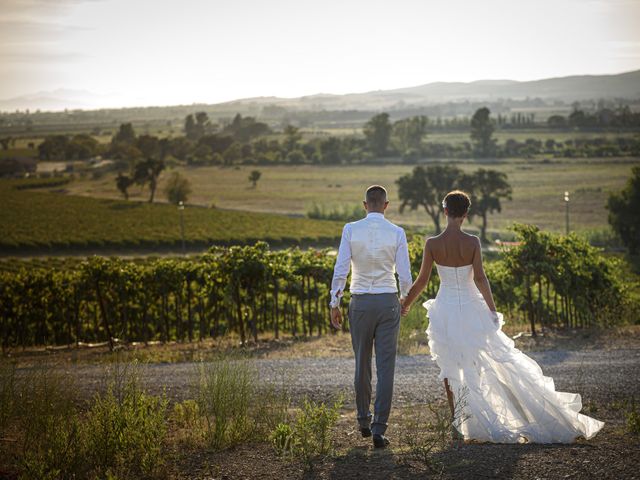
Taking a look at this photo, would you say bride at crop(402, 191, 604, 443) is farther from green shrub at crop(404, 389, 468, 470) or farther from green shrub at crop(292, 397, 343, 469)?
green shrub at crop(292, 397, 343, 469)

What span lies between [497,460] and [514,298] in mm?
10576

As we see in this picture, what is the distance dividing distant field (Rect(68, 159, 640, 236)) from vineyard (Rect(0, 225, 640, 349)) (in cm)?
5099

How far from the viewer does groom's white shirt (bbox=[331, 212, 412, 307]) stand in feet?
21.4

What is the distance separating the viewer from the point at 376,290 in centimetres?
653

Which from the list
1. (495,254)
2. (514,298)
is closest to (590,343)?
(514,298)

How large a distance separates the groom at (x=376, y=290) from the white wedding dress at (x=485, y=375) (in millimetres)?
438

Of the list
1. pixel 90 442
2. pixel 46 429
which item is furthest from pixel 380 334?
pixel 46 429

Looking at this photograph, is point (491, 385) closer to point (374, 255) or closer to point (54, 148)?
point (374, 255)

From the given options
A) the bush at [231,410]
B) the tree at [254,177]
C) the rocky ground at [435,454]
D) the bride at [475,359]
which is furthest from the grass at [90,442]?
the tree at [254,177]

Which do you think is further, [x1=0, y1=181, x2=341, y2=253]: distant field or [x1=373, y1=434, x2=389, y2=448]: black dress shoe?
[x1=0, y1=181, x2=341, y2=253]: distant field

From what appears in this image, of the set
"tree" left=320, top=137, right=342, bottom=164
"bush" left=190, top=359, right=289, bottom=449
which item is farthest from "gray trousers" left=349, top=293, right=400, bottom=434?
"tree" left=320, top=137, right=342, bottom=164

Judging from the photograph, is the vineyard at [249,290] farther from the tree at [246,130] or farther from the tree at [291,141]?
the tree at [246,130]

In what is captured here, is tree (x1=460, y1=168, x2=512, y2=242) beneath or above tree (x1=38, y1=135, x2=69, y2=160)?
beneath

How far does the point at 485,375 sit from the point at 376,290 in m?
1.16
